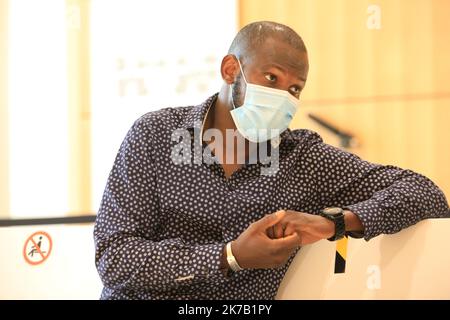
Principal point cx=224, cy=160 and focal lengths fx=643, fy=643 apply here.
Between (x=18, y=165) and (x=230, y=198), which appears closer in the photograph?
(x=230, y=198)

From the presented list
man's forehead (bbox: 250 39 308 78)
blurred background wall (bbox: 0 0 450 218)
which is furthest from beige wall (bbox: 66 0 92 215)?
man's forehead (bbox: 250 39 308 78)

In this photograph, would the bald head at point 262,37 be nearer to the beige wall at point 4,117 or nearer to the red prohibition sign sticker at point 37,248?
the red prohibition sign sticker at point 37,248

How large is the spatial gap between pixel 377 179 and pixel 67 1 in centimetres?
261

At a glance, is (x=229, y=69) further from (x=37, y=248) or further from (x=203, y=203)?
(x=37, y=248)

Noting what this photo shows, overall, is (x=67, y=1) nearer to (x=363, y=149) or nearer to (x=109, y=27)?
(x=109, y=27)

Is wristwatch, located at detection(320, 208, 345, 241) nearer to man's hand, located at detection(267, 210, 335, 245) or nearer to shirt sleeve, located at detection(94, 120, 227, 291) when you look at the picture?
man's hand, located at detection(267, 210, 335, 245)

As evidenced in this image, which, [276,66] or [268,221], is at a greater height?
[276,66]

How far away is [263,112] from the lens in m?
1.47

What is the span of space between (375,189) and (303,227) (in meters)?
0.26

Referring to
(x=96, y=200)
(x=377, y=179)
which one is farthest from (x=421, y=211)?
(x=96, y=200)

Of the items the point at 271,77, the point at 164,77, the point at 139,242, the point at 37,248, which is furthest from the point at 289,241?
the point at 164,77

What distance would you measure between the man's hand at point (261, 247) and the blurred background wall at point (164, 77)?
1.67 meters

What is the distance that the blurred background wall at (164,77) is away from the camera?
279cm

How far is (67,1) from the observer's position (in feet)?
11.8
